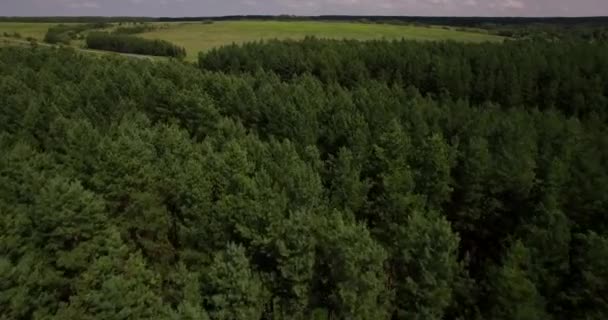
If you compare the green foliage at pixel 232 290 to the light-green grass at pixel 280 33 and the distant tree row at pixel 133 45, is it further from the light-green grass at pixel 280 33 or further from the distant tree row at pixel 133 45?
the distant tree row at pixel 133 45

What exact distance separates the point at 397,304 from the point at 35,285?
65.9 feet

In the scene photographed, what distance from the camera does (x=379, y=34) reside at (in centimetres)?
13850

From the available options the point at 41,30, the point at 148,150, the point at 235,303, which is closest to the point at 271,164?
the point at 148,150

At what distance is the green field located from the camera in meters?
130

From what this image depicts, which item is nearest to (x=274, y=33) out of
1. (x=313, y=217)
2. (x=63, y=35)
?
(x=63, y=35)

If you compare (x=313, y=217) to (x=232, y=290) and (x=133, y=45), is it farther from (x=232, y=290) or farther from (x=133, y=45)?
(x=133, y=45)

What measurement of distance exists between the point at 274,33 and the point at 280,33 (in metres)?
1.92

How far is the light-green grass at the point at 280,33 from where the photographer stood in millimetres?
130000

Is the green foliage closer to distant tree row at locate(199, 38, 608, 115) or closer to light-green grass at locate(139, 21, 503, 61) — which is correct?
distant tree row at locate(199, 38, 608, 115)

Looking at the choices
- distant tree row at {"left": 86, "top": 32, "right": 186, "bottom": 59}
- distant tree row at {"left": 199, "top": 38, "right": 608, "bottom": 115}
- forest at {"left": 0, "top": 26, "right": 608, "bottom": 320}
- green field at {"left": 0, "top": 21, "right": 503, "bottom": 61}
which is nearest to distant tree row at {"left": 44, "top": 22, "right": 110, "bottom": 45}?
green field at {"left": 0, "top": 21, "right": 503, "bottom": 61}

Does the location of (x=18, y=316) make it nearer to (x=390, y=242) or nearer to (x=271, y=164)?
(x=271, y=164)

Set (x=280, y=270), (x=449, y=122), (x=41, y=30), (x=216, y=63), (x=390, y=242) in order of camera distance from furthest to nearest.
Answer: (x=41, y=30) → (x=216, y=63) → (x=449, y=122) → (x=390, y=242) → (x=280, y=270)

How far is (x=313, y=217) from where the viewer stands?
103 ft

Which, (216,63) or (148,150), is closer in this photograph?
(148,150)
